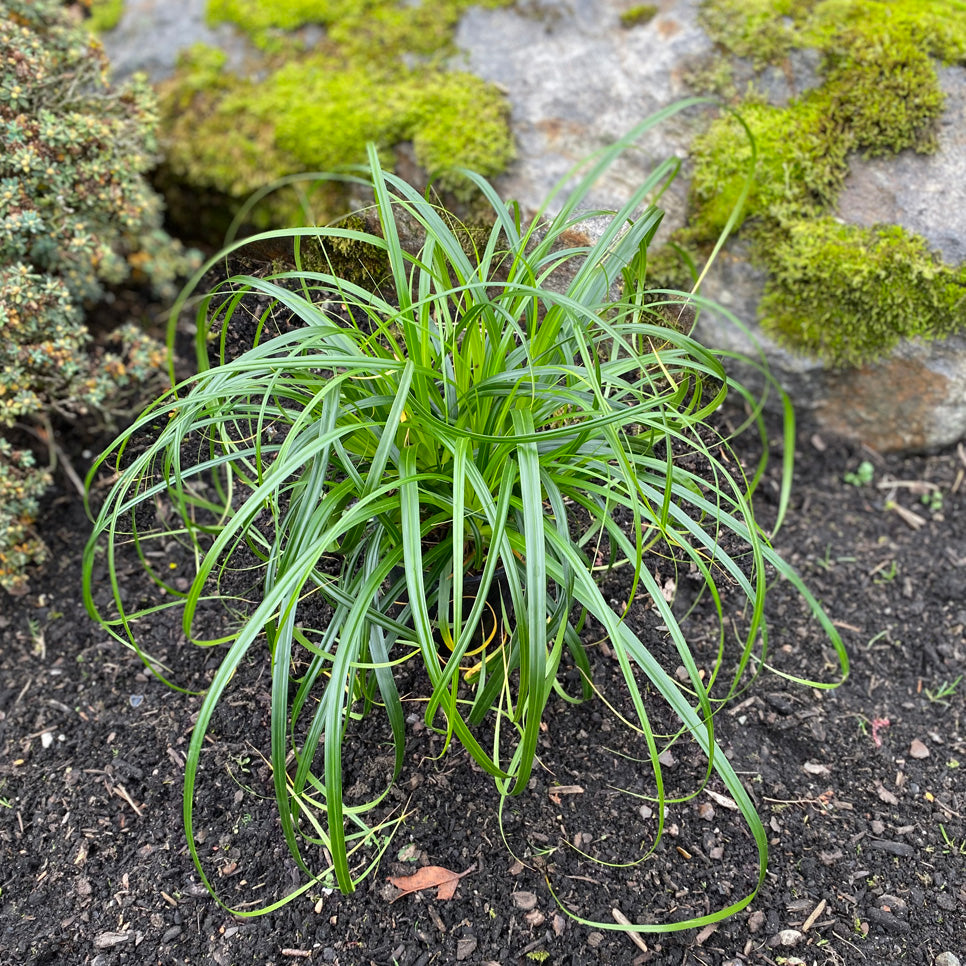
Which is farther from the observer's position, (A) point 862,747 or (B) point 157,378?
(B) point 157,378

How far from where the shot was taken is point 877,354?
102 inches

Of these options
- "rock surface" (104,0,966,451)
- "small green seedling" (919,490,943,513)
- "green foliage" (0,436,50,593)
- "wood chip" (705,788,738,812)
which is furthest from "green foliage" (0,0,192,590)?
"small green seedling" (919,490,943,513)

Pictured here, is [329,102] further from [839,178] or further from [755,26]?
[839,178]

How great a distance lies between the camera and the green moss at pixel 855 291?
2.49 m

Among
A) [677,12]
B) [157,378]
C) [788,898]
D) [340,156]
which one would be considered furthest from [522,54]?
[788,898]

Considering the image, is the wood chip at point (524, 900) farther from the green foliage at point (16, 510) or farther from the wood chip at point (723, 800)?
the green foliage at point (16, 510)

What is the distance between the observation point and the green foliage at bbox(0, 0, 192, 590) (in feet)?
6.96

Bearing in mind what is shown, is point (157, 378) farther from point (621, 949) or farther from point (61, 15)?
point (621, 949)

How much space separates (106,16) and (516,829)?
12.5ft

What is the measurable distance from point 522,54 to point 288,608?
2621 mm

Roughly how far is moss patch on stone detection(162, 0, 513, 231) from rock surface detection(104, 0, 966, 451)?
0.13 meters

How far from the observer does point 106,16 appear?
3535 mm

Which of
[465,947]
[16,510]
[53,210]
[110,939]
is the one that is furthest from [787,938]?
[53,210]

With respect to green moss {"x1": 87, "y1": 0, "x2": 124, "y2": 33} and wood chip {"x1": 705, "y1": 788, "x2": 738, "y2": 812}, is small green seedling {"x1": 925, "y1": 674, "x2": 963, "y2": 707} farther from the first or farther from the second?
green moss {"x1": 87, "y1": 0, "x2": 124, "y2": 33}
